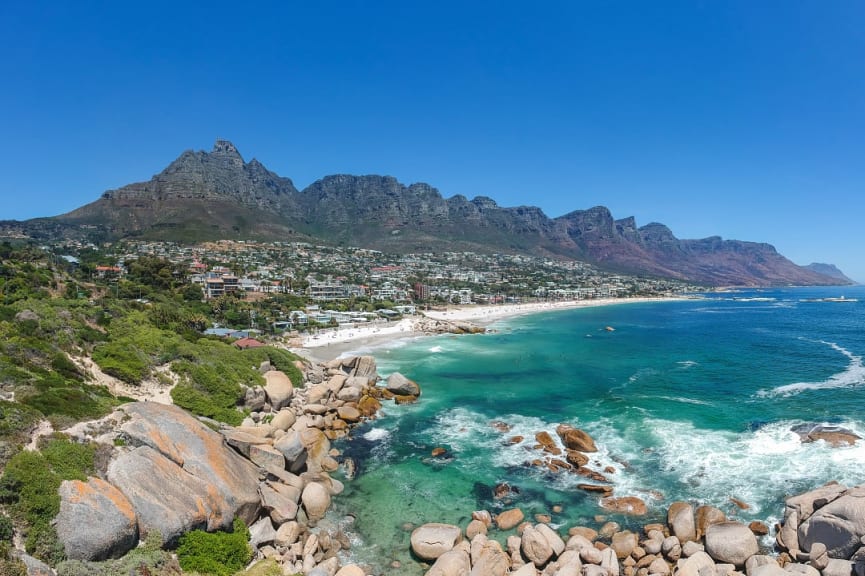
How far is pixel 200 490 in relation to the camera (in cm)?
1584

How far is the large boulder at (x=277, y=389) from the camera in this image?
100.0 feet

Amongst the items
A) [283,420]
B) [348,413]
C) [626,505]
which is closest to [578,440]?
[626,505]

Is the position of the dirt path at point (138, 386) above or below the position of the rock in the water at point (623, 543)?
above

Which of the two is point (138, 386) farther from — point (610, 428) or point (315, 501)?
point (610, 428)

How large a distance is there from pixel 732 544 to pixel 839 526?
11.3ft

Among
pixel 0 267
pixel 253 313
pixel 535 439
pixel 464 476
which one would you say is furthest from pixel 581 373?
pixel 0 267

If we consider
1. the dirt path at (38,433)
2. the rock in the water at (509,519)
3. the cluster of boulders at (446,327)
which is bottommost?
the rock in the water at (509,519)

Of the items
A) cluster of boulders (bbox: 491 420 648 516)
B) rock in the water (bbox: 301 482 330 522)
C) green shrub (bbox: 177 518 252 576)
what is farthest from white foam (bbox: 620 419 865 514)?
green shrub (bbox: 177 518 252 576)

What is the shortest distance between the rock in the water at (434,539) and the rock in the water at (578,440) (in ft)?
36.6

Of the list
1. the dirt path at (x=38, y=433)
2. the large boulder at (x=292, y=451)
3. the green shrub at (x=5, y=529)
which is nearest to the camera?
the green shrub at (x=5, y=529)

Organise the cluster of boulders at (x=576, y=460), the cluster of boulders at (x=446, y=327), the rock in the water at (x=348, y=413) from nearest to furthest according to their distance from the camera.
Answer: the cluster of boulders at (x=576, y=460) → the rock in the water at (x=348, y=413) → the cluster of boulders at (x=446, y=327)

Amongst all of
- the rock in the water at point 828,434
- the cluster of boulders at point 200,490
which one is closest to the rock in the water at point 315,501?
the cluster of boulders at point 200,490

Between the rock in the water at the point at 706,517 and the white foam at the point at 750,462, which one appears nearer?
the rock in the water at the point at 706,517

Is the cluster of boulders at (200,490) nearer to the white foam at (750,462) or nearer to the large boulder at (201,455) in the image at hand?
the large boulder at (201,455)
